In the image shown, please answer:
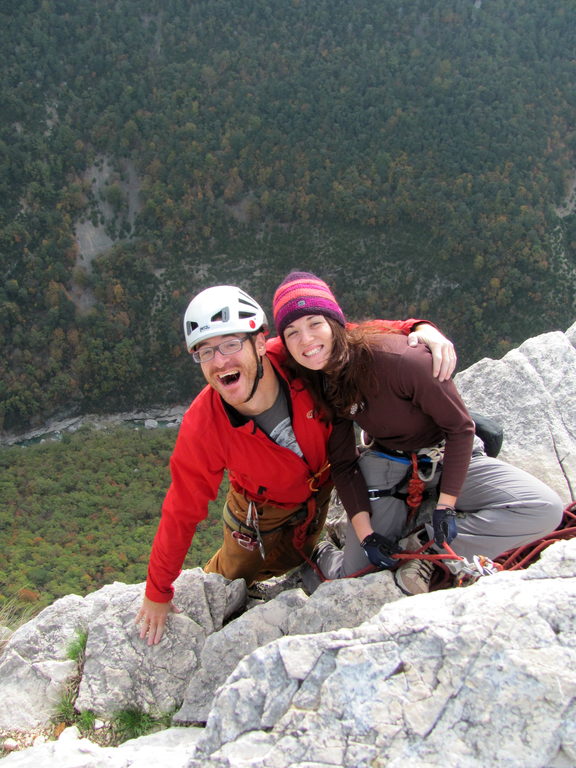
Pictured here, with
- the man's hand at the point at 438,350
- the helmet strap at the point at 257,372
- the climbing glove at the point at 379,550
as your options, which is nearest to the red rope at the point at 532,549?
the climbing glove at the point at 379,550

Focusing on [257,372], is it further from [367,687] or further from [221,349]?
[367,687]

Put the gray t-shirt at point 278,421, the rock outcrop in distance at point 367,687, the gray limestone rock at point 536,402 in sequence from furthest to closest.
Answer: the gray limestone rock at point 536,402 → the gray t-shirt at point 278,421 → the rock outcrop in distance at point 367,687

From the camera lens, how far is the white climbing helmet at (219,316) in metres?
3.82

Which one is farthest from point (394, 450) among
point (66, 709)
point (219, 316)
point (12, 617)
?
point (12, 617)

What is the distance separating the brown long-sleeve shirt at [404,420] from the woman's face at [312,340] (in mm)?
367

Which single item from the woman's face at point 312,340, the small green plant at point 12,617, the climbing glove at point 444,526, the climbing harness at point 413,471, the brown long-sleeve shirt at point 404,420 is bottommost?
the small green plant at point 12,617

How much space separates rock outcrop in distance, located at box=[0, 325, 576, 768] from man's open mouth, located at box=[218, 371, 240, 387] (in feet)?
5.26

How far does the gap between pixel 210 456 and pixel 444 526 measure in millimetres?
1730

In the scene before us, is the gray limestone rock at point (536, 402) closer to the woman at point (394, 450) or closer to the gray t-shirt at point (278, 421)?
the woman at point (394, 450)

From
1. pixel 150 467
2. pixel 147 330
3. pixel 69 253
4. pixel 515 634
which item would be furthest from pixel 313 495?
pixel 69 253

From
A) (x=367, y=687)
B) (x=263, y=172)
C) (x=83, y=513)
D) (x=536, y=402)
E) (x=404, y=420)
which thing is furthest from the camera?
(x=263, y=172)

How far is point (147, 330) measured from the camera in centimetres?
4903

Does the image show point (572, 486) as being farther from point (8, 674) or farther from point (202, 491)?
point (8, 674)

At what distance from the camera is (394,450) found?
4332mm
